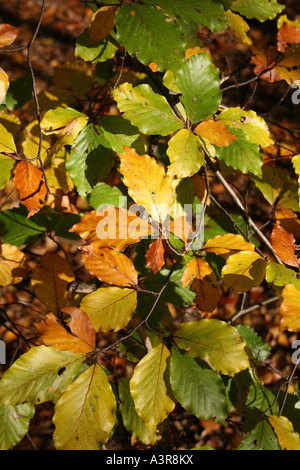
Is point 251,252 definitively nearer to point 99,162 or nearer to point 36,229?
point 99,162


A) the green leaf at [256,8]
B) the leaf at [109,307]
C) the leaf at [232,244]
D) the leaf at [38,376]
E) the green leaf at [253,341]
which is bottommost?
the green leaf at [253,341]

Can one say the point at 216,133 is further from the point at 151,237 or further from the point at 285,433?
the point at 285,433

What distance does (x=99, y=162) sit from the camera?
28.2 inches

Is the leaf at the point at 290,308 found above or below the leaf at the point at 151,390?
above

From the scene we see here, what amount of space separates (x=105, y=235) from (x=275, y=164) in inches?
25.4

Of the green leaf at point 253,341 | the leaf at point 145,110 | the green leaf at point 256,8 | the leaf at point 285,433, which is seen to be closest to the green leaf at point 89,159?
the leaf at point 145,110

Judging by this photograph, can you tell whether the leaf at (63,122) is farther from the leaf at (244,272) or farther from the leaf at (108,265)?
the leaf at (244,272)

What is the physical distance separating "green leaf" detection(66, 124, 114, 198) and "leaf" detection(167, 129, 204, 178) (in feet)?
0.55

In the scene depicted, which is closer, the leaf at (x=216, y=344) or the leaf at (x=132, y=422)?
the leaf at (x=216, y=344)

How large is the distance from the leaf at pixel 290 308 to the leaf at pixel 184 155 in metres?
0.27

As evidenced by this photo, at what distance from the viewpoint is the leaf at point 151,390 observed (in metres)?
0.62

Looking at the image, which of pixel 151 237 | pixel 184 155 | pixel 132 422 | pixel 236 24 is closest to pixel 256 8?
pixel 236 24

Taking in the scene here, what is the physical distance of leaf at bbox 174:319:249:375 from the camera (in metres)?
0.63
